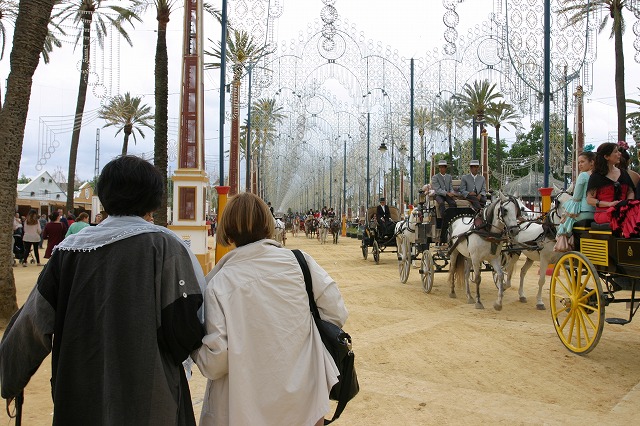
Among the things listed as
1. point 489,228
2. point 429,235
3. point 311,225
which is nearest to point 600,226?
point 489,228

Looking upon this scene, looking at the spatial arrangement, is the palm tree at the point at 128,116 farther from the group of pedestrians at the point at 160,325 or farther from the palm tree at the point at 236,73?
the group of pedestrians at the point at 160,325

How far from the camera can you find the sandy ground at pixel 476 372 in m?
5.09

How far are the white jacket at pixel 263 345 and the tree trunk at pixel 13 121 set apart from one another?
741 centimetres

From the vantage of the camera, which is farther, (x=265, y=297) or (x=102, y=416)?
(x=265, y=297)

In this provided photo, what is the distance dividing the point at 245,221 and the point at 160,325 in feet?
2.20

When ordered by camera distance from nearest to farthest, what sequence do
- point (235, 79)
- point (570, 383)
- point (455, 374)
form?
point (570, 383) < point (455, 374) < point (235, 79)

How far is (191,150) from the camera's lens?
1450 centimetres

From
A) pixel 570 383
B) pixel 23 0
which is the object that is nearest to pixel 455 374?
pixel 570 383

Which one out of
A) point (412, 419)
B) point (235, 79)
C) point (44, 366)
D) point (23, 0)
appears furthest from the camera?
point (235, 79)

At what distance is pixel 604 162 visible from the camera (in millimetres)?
6746

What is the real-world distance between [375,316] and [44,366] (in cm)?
525

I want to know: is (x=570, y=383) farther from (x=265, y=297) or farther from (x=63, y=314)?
(x=63, y=314)

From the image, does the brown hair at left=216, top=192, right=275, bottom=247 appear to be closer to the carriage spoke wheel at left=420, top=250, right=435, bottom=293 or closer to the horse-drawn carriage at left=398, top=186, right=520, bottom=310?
the horse-drawn carriage at left=398, top=186, right=520, bottom=310

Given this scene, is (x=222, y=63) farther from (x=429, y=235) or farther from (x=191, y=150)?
(x=429, y=235)
